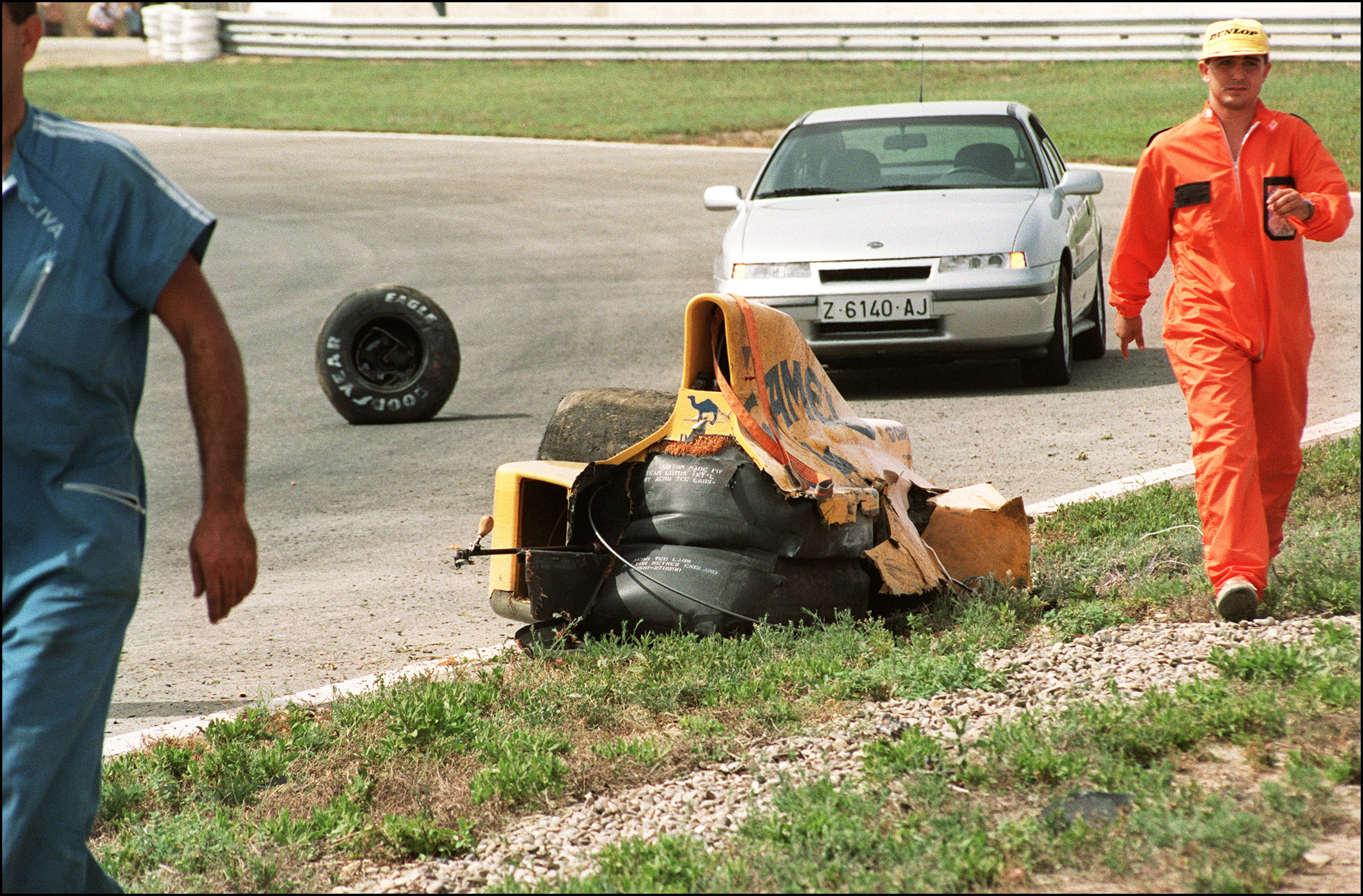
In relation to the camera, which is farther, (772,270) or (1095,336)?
(1095,336)

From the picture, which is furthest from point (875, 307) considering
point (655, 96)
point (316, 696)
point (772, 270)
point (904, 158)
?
point (655, 96)

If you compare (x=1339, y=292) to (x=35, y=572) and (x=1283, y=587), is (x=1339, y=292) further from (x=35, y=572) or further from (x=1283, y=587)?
(x=35, y=572)

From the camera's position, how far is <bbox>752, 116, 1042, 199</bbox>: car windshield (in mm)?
10664

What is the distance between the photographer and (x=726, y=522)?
16.8 ft

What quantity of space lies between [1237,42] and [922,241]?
473 centimetres

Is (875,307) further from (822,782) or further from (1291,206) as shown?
(822,782)

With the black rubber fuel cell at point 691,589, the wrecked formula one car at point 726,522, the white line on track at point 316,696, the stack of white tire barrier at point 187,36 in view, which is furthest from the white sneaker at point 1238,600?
the stack of white tire barrier at point 187,36

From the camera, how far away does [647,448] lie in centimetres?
531

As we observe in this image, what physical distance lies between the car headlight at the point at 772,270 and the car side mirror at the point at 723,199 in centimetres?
84

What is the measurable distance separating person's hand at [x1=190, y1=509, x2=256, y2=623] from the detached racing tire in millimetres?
7150

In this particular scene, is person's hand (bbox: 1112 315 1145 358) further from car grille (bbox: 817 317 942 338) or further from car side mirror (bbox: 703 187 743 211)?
car side mirror (bbox: 703 187 743 211)

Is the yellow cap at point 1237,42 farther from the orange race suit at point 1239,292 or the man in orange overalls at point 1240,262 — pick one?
the orange race suit at point 1239,292

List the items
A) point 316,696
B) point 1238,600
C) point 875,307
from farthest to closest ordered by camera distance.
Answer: point 875,307
point 316,696
point 1238,600

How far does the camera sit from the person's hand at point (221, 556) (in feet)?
9.75
